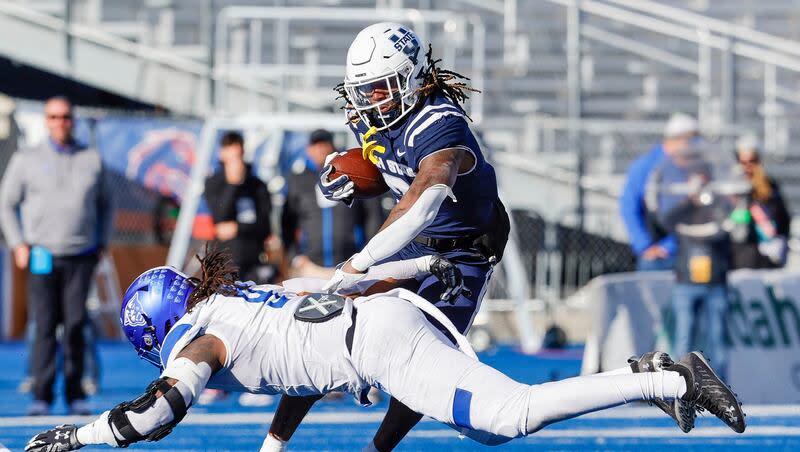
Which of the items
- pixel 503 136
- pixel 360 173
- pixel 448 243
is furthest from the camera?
pixel 503 136

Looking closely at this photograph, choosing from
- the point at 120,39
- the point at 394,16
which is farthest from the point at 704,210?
the point at 120,39

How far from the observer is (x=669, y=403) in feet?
14.8

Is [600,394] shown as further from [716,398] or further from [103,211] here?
[103,211]

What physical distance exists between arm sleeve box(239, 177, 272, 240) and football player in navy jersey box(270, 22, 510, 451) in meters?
4.37

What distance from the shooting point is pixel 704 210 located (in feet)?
29.7

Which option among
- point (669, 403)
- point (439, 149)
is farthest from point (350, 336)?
point (669, 403)

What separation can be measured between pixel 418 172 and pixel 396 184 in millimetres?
396

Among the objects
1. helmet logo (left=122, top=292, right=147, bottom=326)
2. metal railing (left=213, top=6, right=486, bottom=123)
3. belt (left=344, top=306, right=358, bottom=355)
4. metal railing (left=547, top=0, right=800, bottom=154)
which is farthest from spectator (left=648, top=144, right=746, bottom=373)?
helmet logo (left=122, top=292, right=147, bottom=326)

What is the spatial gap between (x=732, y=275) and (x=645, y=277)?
0.60 m

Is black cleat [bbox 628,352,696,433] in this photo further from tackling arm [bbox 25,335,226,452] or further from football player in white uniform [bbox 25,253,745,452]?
tackling arm [bbox 25,335,226,452]

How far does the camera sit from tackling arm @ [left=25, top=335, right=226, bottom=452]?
4203 mm

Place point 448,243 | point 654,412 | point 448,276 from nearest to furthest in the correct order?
point 448,276 → point 448,243 → point 654,412

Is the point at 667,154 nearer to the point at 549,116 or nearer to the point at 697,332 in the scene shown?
the point at 697,332

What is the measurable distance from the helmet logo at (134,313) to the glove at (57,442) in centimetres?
45
